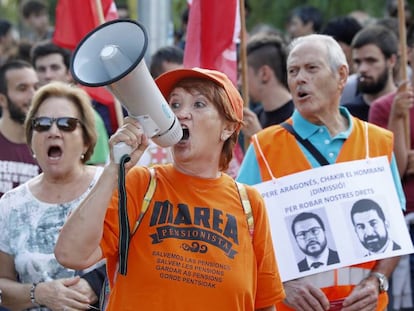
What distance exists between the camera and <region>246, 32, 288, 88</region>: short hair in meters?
7.84

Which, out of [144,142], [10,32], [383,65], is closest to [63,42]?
[383,65]

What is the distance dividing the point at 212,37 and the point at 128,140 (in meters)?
3.19

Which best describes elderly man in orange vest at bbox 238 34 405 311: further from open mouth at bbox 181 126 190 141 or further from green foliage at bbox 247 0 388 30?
green foliage at bbox 247 0 388 30

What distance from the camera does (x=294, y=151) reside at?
5238mm

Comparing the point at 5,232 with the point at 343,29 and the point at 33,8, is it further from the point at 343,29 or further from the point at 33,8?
the point at 33,8

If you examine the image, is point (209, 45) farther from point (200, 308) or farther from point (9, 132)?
point (200, 308)

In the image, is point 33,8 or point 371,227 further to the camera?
point 33,8

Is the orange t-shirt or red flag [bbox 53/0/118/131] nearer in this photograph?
the orange t-shirt

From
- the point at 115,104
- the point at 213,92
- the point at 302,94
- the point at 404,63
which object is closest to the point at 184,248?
the point at 213,92

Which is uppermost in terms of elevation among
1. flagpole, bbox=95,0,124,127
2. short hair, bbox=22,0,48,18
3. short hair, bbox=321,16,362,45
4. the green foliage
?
the green foliage

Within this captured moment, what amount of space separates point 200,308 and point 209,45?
315cm

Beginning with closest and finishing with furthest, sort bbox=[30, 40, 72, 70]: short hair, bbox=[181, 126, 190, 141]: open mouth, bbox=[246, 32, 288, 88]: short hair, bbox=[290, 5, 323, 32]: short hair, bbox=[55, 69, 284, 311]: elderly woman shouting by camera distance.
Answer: bbox=[55, 69, 284, 311]: elderly woman shouting → bbox=[181, 126, 190, 141]: open mouth → bbox=[246, 32, 288, 88]: short hair → bbox=[30, 40, 72, 70]: short hair → bbox=[290, 5, 323, 32]: short hair

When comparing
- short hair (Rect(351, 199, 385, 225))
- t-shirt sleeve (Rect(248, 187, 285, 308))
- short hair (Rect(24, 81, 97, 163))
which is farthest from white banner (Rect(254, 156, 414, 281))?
short hair (Rect(24, 81, 97, 163))

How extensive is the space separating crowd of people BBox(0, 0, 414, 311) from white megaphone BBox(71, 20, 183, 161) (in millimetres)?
70
